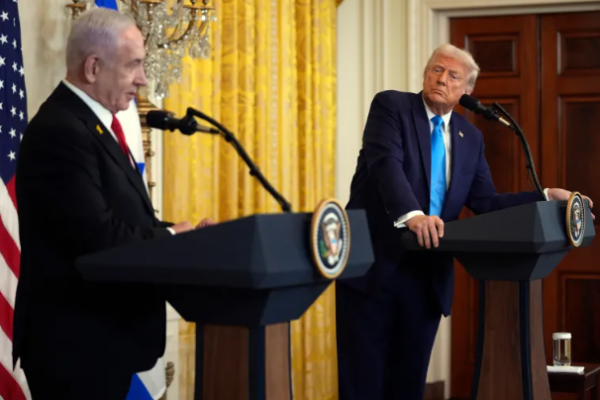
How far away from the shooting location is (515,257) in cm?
285

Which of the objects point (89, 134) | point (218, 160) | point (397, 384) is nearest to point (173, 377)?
point (218, 160)

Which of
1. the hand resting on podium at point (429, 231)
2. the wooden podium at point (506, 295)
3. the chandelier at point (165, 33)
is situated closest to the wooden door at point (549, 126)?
the chandelier at point (165, 33)

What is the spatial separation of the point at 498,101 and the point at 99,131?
4.21m

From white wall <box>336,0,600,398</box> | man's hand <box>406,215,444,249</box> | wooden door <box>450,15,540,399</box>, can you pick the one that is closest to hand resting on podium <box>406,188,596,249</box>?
man's hand <box>406,215,444,249</box>

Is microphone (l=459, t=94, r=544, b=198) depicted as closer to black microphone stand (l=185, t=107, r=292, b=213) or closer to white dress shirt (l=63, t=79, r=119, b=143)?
black microphone stand (l=185, t=107, r=292, b=213)

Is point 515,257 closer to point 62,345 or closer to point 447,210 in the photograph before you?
point 447,210

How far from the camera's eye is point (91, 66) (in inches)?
88.4

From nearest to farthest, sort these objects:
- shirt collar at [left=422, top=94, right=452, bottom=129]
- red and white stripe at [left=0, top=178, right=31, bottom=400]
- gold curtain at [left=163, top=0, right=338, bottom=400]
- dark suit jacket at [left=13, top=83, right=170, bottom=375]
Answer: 1. dark suit jacket at [left=13, top=83, right=170, bottom=375]
2. red and white stripe at [left=0, top=178, right=31, bottom=400]
3. shirt collar at [left=422, top=94, right=452, bottom=129]
4. gold curtain at [left=163, top=0, right=338, bottom=400]

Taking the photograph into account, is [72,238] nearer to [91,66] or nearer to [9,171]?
[91,66]

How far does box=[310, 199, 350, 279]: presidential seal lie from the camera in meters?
1.97

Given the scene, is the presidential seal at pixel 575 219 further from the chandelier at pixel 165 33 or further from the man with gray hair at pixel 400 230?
the chandelier at pixel 165 33

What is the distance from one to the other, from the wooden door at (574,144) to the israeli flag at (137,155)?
282 centimetres

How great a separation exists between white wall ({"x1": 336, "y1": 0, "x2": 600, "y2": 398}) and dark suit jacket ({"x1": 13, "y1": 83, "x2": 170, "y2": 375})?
3821 mm

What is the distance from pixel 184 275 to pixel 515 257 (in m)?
1.28
